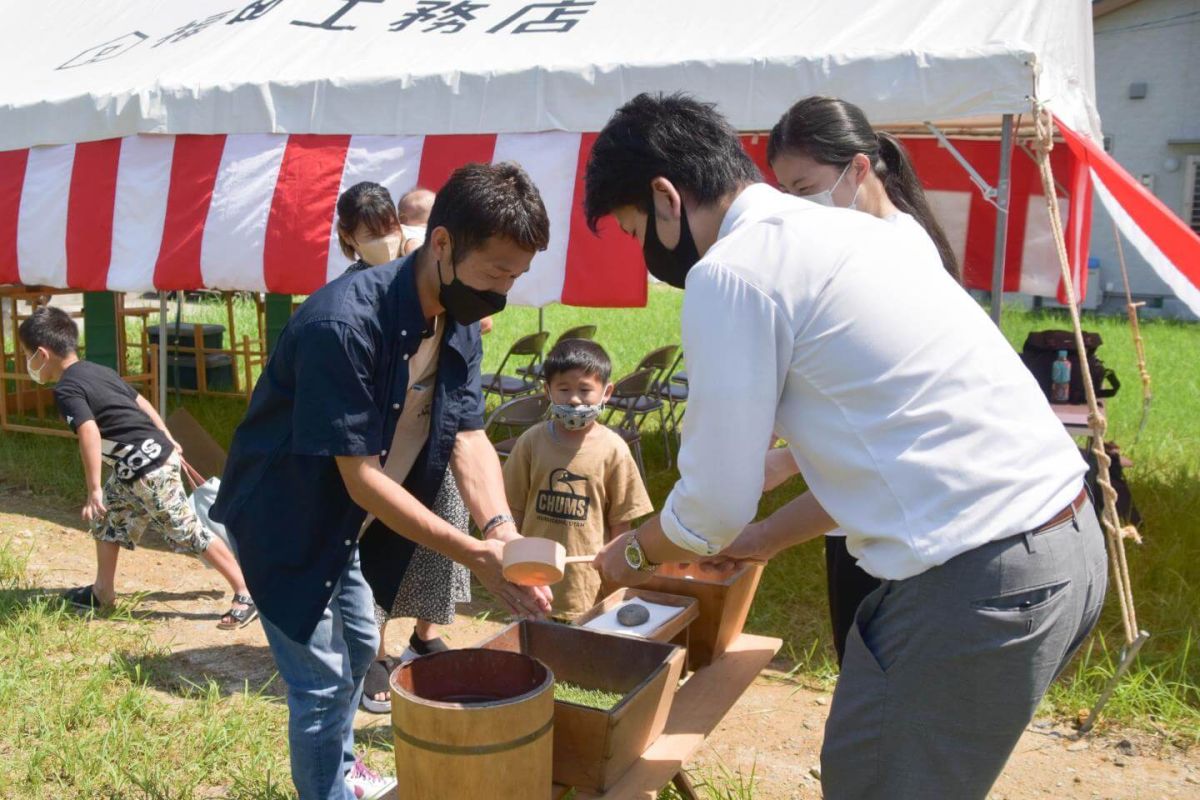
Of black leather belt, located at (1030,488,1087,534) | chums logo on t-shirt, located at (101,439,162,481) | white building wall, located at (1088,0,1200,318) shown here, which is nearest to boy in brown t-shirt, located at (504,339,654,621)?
chums logo on t-shirt, located at (101,439,162,481)

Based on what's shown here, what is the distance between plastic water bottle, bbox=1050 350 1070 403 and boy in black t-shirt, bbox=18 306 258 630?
3897 mm

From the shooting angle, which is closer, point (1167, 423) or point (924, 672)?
point (924, 672)

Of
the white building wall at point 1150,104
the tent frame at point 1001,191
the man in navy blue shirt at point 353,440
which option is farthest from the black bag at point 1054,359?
the white building wall at point 1150,104

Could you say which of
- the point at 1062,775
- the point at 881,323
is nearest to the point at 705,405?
the point at 881,323

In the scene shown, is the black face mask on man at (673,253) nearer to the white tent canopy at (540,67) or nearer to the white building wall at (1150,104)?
the white tent canopy at (540,67)

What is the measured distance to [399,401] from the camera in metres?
2.21

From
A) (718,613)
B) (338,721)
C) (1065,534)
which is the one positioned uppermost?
(1065,534)

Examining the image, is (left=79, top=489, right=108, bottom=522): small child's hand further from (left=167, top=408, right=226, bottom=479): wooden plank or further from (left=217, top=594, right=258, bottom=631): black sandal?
(left=167, top=408, right=226, bottom=479): wooden plank

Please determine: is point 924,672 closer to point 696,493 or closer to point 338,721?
point 696,493

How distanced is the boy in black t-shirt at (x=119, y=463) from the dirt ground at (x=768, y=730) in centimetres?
24

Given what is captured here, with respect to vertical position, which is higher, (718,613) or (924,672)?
(924,672)

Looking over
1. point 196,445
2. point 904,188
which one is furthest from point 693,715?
point 196,445

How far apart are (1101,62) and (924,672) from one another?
18456mm

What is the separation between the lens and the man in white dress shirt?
147cm
